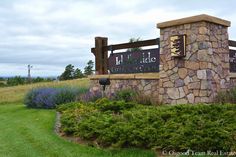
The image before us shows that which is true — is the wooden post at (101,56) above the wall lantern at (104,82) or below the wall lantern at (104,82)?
above

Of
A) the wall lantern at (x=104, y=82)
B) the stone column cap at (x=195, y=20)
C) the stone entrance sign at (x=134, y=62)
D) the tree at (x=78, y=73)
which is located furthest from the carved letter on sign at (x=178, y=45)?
the tree at (x=78, y=73)

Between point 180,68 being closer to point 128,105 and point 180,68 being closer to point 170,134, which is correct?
point 128,105

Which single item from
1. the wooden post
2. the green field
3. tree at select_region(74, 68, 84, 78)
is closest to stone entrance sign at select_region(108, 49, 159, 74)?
the wooden post

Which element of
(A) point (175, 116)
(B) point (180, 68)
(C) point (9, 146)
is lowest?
(C) point (9, 146)

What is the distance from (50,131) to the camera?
783cm

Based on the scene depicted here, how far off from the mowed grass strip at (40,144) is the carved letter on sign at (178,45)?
132 inches

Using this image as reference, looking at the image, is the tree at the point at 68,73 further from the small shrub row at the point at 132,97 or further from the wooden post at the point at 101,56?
the small shrub row at the point at 132,97

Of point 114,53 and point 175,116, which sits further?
point 114,53

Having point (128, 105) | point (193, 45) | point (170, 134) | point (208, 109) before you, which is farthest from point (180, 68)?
point (170, 134)

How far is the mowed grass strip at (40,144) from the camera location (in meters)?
5.72

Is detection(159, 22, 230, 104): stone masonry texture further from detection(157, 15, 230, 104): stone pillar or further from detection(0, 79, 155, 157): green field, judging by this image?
detection(0, 79, 155, 157): green field

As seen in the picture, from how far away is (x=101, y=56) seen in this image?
504 inches

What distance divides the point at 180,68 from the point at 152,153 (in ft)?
13.8

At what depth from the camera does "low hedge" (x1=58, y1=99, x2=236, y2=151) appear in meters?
5.09
